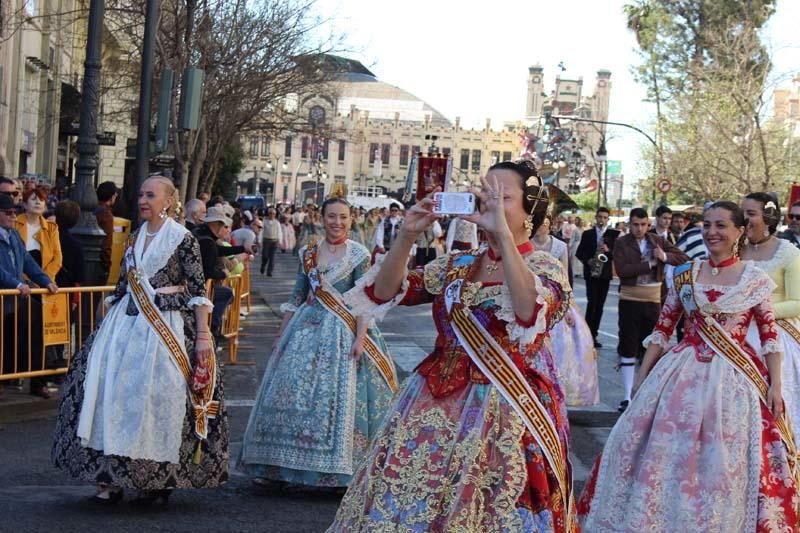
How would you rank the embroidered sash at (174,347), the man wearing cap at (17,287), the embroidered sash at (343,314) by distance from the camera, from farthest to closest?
the man wearing cap at (17,287) < the embroidered sash at (343,314) < the embroidered sash at (174,347)

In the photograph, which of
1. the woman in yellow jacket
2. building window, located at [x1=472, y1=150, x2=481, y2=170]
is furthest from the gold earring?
building window, located at [x1=472, y1=150, x2=481, y2=170]

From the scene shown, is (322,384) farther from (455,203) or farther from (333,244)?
(455,203)

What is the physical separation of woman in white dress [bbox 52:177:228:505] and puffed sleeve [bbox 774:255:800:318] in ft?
10.9

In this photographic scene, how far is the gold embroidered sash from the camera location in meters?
6.64

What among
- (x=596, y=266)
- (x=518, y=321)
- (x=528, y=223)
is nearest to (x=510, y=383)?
(x=518, y=321)

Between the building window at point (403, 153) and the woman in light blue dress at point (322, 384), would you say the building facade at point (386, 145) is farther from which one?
the woman in light blue dress at point (322, 384)

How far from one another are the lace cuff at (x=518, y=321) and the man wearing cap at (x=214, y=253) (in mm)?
5660

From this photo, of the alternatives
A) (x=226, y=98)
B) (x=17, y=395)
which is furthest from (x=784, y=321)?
(x=226, y=98)

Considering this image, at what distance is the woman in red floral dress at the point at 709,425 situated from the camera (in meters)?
5.82

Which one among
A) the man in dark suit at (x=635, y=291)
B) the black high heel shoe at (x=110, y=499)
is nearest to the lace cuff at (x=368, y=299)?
the black high heel shoe at (x=110, y=499)

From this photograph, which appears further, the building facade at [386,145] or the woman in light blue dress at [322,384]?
the building facade at [386,145]

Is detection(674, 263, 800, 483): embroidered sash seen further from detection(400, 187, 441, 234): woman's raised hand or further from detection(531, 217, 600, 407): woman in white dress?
detection(531, 217, 600, 407): woman in white dress

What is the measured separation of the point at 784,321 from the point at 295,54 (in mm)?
22053

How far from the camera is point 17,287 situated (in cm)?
962
